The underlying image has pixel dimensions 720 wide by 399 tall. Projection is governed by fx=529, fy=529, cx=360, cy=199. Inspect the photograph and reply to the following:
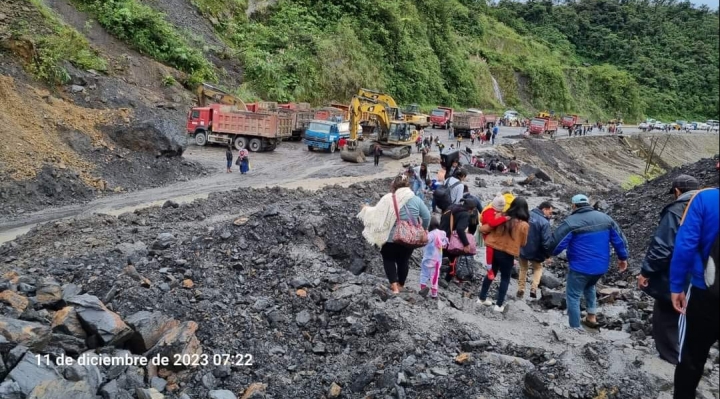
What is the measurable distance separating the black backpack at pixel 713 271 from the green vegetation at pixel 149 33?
30.7m

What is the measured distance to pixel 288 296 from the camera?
6.75 m

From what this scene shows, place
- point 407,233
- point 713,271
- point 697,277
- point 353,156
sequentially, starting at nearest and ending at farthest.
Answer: point 713,271
point 697,277
point 407,233
point 353,156

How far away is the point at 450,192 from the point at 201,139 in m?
19.7

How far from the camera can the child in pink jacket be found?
7.14 m

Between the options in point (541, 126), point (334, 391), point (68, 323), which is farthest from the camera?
point (541, 126)

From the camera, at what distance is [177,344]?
5.46m

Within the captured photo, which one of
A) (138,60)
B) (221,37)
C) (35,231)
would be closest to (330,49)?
(221,37)

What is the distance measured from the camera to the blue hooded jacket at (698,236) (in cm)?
293

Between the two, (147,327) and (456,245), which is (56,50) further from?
(456,245)

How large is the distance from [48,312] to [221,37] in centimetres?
3422

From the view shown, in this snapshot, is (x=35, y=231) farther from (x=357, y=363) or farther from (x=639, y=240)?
(x=639, y=240)

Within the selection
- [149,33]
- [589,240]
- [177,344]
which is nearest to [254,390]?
[177,344]

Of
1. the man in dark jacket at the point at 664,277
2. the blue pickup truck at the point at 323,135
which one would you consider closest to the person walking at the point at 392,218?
the man in dark jacket at the point at 664,277

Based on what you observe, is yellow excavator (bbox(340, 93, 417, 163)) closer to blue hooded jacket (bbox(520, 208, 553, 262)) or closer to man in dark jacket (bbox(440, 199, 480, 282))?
man in dark jacket (bbox(440, 199, 480, 282))
